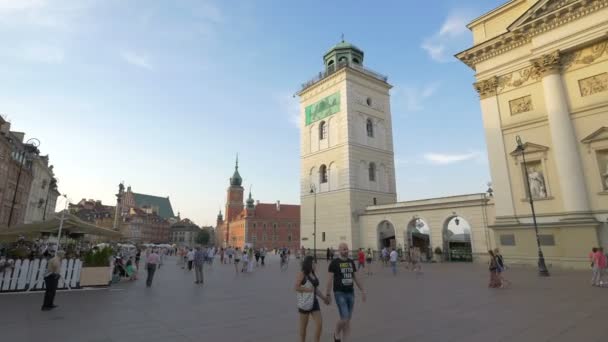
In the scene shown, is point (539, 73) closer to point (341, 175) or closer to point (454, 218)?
point (454, 218)

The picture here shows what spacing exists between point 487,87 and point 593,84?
19.9ft

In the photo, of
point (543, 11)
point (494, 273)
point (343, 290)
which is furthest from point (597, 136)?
point (343, 290)

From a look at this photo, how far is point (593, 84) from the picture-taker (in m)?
19.3

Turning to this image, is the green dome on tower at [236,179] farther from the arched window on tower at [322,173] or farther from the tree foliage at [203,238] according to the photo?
the arched window on tower at [322,173]

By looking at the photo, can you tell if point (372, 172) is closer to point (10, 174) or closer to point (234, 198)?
point (10, 174)

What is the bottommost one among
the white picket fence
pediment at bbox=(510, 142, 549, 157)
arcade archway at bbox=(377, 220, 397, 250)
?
the white picket fence

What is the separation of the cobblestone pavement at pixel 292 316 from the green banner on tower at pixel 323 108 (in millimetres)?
30794

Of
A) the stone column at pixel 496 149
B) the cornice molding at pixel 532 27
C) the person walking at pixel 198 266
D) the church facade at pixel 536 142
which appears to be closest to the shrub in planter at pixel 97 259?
the person walking at pixel 198 266

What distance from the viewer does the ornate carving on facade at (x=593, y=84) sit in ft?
62.1

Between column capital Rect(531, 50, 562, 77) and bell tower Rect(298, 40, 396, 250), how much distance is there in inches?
777

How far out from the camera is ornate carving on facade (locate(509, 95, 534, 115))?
861 inches

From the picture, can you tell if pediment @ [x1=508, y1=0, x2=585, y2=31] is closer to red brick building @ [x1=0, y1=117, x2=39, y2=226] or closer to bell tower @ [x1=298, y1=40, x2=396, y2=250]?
bell tower @ [x1=298, y1=40, x2=396, y2=250]

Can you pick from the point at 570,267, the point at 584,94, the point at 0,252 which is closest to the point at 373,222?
the point at 570,267

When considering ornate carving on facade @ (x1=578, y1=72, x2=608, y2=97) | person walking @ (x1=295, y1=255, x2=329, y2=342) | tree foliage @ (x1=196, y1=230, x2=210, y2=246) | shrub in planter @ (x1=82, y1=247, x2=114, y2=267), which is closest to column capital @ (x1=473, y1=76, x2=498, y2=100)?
ornate carving on facade @ (x1=578, y1=72, x2=608, y2=97)
